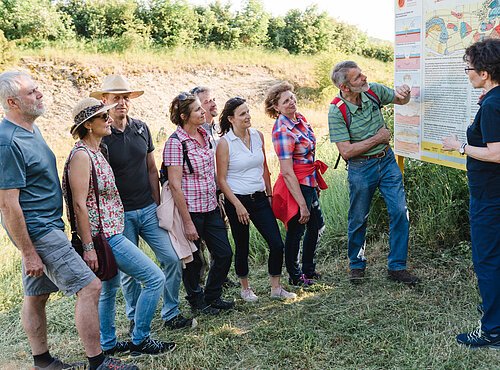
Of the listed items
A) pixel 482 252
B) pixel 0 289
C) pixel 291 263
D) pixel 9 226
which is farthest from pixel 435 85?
pixel 0 289

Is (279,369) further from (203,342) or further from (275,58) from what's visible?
(275,58)

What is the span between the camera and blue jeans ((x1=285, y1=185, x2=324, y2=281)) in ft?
15.8

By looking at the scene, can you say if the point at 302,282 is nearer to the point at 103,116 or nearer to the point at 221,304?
the point at 221,304

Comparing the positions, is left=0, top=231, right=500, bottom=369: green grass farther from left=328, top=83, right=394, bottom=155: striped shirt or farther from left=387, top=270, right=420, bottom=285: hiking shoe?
left=328, top=83, right=394, bottom=155: striped shirt

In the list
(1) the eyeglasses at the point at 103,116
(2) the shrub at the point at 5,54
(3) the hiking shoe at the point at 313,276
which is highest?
(2) the shrub at the point at 5,54

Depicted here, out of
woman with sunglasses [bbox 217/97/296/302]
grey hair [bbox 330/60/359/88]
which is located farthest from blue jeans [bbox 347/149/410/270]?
woman with sunglasses [bbox 217/97/296/302]

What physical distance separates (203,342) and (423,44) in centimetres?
320

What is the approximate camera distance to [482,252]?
140 inches

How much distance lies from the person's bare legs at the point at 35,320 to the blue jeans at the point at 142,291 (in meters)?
0.41

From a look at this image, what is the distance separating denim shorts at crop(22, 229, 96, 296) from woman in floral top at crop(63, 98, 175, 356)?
0.39 ft

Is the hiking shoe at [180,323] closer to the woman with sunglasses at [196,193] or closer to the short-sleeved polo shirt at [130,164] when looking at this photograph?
the woman with sunglasses at [196,193]

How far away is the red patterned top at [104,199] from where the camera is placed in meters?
3.55

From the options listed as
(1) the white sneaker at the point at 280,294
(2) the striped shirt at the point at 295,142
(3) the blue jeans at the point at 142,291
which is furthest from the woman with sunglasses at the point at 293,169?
(3) the blue jeans at the point at 142,291

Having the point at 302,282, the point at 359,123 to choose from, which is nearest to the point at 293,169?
the point at 359,123
